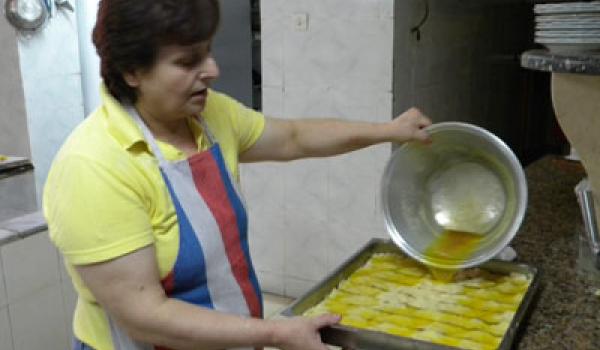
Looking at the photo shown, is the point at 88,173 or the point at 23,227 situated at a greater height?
the point at 88,173

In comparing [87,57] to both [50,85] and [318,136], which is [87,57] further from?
[318,136]

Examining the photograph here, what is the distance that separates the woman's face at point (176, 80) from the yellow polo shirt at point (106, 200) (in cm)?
5

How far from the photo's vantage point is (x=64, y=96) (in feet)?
11.5

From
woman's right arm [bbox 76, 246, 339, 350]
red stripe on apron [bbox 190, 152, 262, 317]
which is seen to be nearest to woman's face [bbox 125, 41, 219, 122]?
red stripe on apron [bbox 190, 152, 262, 317]

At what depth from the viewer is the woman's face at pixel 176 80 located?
0.94m

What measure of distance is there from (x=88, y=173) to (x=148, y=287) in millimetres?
184

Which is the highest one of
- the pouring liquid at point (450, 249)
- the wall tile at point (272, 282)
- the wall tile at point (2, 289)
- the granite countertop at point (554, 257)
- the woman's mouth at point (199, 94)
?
the woman's mouth at point (199, 94)

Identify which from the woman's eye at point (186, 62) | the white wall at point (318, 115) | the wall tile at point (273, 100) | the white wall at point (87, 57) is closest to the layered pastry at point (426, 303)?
the woman's eye at point (186, 62)

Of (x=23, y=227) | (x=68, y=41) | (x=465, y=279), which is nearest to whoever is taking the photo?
(x=465, y=279)

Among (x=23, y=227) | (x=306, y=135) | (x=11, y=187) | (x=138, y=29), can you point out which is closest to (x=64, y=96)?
(x=11, y=187)

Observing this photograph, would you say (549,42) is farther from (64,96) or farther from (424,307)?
(64,96)

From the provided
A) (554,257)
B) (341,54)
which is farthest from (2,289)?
(554,257)

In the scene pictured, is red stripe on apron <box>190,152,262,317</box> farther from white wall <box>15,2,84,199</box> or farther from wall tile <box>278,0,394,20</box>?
Result: white wall <box>15,2,84,199</box>

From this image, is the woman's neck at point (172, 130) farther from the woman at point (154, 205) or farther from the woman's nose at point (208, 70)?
the woman's nose at point (208, 70)
